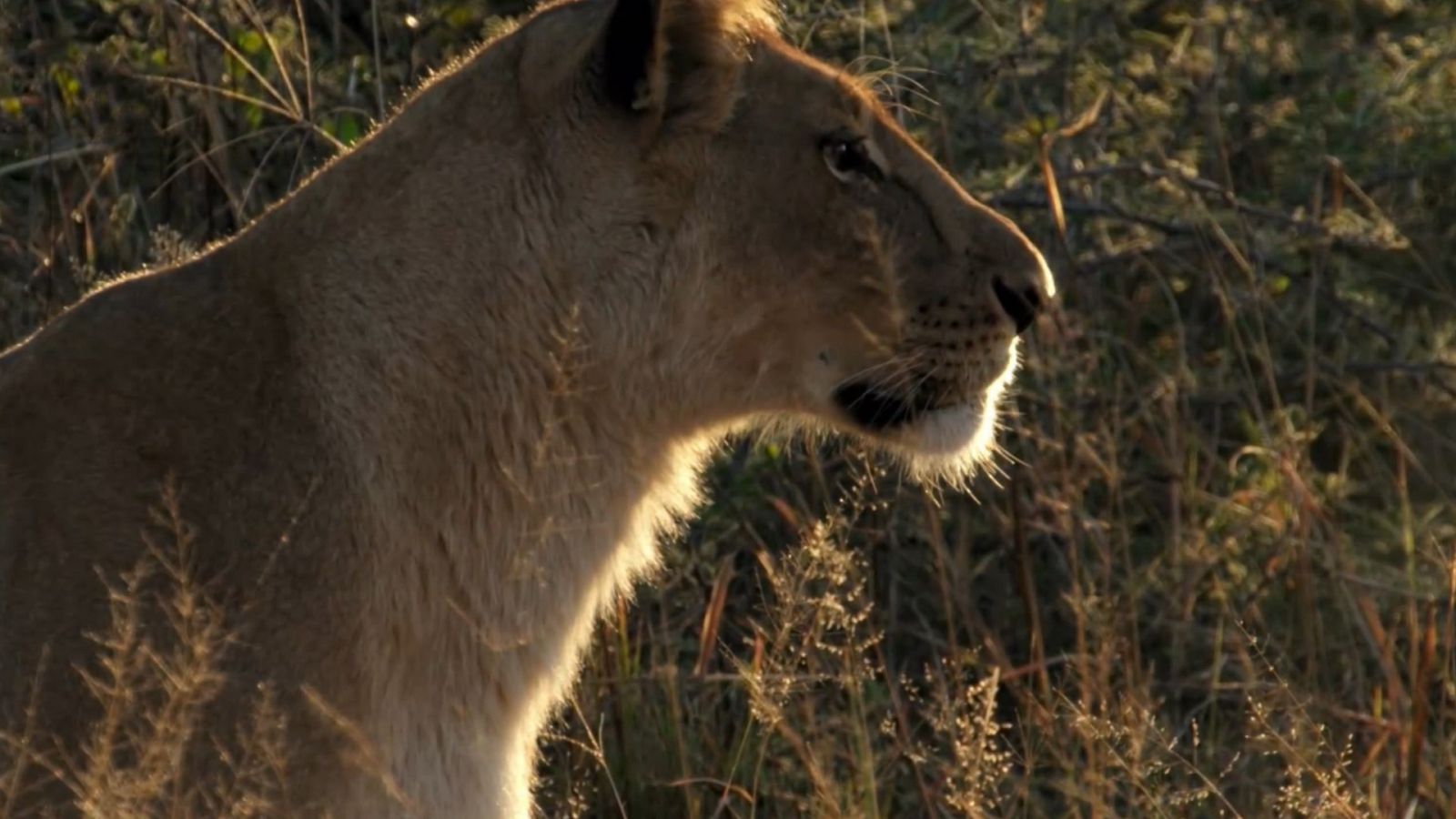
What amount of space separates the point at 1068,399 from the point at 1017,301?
2.03 metres

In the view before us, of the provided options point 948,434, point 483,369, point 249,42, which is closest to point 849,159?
point 948,434

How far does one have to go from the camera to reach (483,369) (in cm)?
285

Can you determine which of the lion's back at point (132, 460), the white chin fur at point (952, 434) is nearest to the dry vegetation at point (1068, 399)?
the white chin fur at point (952, 434)

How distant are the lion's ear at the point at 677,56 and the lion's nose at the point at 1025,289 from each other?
0.46m

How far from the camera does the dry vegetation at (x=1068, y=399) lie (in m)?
4.16

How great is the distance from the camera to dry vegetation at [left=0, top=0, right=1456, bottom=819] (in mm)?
4164

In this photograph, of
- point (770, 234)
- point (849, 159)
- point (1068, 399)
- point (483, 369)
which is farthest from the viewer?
point (1068, 399)

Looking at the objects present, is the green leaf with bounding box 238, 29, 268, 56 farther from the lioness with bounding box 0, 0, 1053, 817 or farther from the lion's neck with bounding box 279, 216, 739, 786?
the lion's neck with bounding box 279, 216, 739, 786

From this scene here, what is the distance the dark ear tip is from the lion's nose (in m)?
0.58

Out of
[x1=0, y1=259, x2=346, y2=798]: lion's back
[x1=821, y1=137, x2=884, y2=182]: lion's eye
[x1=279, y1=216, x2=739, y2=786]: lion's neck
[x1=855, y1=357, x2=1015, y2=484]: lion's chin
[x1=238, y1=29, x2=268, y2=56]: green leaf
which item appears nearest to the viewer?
[x1=0, y1=259, x2=346, y2=798]: lion's back

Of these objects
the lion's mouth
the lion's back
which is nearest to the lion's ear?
the lion's mouth

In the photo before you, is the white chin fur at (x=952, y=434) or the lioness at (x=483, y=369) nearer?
the lioness at (x=483, y=369)

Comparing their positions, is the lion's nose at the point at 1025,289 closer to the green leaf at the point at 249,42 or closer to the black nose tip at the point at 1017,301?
the black nose tip at the point at 1017,301

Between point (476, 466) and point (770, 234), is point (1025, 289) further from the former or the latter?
point (476, 466)
